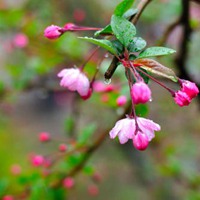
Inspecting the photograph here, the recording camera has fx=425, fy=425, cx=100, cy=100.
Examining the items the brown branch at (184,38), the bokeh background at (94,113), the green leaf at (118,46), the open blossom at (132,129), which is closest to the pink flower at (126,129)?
the open blossom at (132,129)

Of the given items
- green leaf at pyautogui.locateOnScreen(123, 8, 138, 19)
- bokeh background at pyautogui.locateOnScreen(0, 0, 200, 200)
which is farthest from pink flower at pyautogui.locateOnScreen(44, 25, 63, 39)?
bokeh background at pyautogui.locateOnScreen(0, 0, 200, 200)

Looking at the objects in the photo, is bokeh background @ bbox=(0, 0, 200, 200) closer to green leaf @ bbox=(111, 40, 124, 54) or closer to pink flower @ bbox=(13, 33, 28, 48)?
pink flower @ bbox=(13, 33, 28, 48)

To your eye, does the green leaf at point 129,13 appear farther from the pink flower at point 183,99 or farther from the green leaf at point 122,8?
the pink flower at point 183,99

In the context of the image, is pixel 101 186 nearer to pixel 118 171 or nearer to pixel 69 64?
pixel 118 171

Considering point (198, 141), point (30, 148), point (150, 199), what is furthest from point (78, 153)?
point (30, 148)

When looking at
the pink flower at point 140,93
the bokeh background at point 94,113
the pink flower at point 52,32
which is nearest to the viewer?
the pink flower at point 140,93

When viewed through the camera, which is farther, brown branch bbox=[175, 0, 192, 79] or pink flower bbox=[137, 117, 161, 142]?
brown branch bbox=[175, 0, 192, 79]

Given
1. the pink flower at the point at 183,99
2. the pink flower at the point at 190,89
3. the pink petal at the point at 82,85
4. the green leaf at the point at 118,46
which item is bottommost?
the pink petal at the point at 82,85
